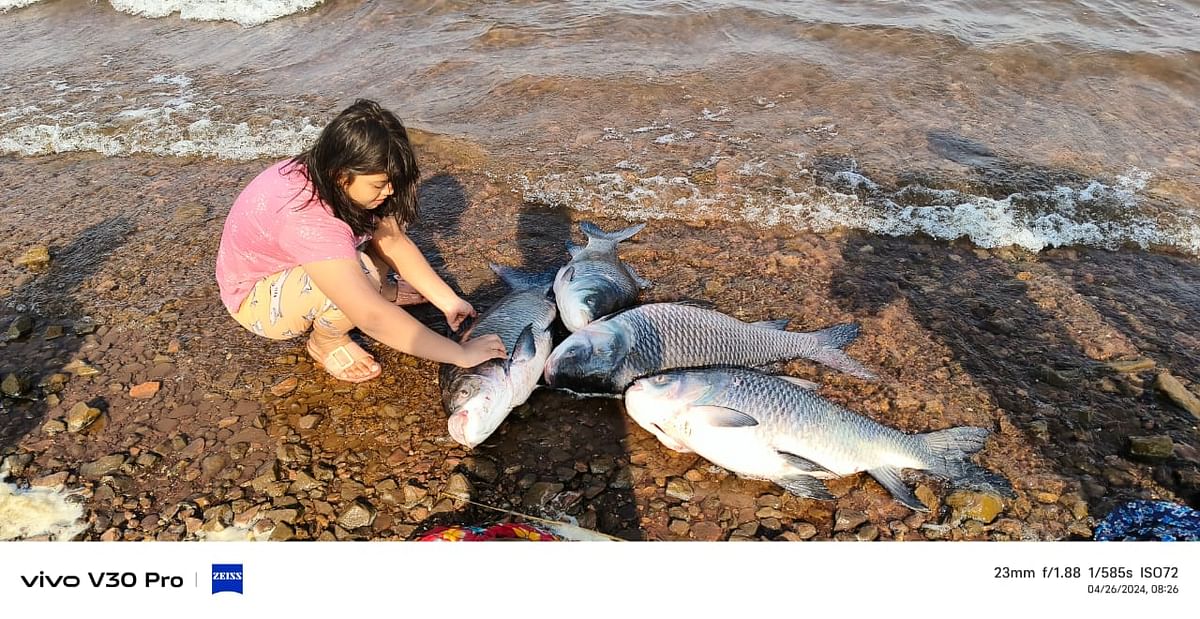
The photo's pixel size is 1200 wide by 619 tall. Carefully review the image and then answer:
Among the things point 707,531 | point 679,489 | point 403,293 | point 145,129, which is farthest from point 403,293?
point 145,129

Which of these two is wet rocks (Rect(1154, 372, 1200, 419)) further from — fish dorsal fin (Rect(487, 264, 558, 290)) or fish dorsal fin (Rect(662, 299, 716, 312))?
fish dorsal fin (Rect(487, 264, 558, 290))

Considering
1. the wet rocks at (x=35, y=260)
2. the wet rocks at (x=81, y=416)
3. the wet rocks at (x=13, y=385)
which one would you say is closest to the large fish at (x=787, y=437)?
the wet rocks at (x=81, y=416)

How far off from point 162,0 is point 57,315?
33.3ft

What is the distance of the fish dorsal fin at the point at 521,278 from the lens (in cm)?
487

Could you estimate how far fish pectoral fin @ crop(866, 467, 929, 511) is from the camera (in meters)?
3.41

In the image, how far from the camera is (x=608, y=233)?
5746 millimetres

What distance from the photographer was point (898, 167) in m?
6.89

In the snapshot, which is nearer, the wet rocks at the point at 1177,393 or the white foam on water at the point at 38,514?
the white foam on water at the point at 38,514

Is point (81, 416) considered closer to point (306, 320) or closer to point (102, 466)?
point (102, 466)

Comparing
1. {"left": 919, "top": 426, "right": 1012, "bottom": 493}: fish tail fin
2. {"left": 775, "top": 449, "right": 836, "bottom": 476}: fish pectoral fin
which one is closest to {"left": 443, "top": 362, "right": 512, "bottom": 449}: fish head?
{"left": 775, "top": 449, "right": 836, "bottom": 476}: fish pectoral fin

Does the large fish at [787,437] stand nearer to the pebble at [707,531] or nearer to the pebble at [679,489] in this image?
the pebble at [679,489]

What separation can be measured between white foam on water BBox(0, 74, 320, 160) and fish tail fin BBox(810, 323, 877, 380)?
18.3ft
